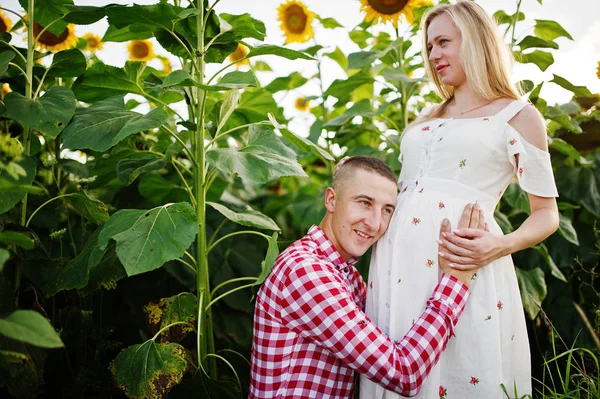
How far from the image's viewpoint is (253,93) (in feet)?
7.33

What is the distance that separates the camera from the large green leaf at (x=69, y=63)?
195 cm

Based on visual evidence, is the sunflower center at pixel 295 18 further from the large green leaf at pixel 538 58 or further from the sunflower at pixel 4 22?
the sunflower at pixel 4 22

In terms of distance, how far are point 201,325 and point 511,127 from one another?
1143 mm

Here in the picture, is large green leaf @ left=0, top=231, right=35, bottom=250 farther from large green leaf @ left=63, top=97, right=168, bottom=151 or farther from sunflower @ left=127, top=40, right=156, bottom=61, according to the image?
sunflower @ left=127, top=40, right=156, bottom=61

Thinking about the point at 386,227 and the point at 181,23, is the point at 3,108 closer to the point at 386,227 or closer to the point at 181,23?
the point at 181,23

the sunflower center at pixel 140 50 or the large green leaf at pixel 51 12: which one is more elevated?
the sunflower center at pixel 140 50

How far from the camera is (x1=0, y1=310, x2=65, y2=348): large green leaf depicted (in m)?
0.95

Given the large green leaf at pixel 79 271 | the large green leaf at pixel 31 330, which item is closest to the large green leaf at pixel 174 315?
the large green leaf at pixel 79 271

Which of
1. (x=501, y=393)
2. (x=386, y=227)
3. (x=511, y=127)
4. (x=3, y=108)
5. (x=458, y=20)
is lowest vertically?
(x=501, y=393)

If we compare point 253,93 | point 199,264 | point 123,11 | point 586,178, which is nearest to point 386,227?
point 199,264

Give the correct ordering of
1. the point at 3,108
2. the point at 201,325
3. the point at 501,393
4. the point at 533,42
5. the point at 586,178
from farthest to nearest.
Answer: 1. the point at 586,178
2. the point at 533,42
3. the point at 201,325
4. the point at 3,108
5. the point at 501,393

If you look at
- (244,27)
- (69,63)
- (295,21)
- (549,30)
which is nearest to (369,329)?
(244,27)

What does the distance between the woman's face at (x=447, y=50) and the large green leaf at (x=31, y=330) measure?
1.42 metres

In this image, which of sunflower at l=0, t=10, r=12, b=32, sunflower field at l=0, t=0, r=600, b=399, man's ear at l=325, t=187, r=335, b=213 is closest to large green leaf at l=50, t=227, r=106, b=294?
sunflower field at l=0, t=0, r=600, b=399
